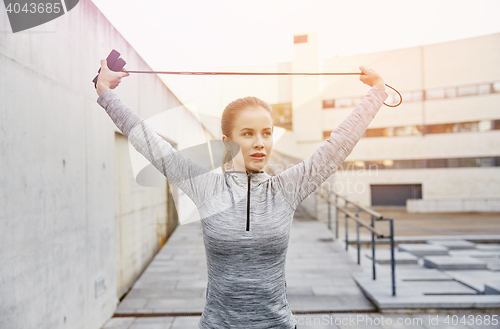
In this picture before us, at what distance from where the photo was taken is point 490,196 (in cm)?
1814

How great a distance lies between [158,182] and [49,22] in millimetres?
1812

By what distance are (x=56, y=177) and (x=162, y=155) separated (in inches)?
72.4

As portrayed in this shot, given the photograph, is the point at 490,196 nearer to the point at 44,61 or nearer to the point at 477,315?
the point at 477,315

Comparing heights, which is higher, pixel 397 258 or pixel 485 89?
pixel 485 89

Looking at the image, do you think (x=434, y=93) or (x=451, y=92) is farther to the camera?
(x=434, y=93)

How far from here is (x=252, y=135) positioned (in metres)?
1.27

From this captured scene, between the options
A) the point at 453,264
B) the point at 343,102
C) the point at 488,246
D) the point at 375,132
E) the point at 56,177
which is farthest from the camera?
the point at 343,102

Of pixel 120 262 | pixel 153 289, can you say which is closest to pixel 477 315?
pixel 153 289

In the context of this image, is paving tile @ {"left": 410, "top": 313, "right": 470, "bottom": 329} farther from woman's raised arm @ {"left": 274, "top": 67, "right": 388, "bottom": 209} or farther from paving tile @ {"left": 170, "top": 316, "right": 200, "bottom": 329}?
woman's raised arm @ {"left": 274, "top": 67, "right": 388, "bottom": 209}

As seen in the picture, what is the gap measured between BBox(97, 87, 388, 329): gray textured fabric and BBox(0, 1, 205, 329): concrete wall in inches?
51.0

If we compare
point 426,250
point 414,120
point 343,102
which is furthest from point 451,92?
point 426,250

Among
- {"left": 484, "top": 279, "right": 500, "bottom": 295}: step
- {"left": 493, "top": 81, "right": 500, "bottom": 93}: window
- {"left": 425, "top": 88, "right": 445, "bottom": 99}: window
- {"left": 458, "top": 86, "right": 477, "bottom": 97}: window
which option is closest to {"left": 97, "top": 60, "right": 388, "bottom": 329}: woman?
{"left": 484, "top": 279, "right": 500, "bottom": 295}: step

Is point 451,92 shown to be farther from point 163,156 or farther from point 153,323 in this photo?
point 163,156

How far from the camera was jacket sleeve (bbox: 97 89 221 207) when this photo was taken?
1.20m
